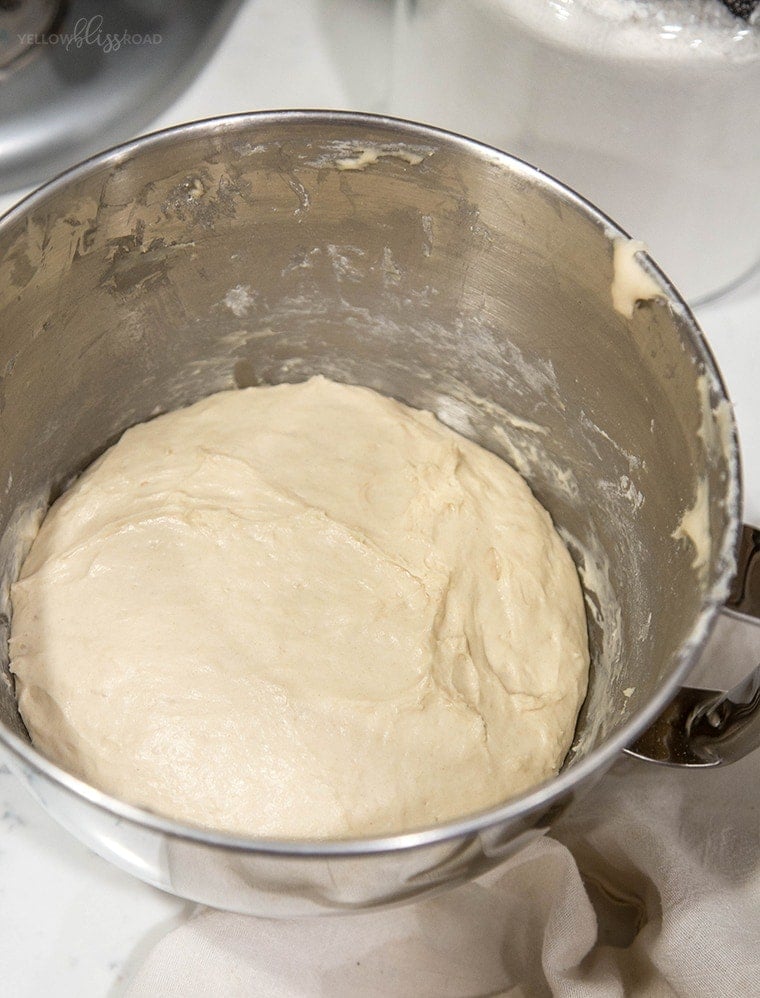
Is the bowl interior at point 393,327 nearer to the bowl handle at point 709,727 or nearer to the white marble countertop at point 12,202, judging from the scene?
the bowl handle at point 709,727

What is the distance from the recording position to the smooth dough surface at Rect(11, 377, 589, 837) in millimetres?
854

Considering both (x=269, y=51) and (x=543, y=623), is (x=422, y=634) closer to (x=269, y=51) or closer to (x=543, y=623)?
(x=543, y=623)

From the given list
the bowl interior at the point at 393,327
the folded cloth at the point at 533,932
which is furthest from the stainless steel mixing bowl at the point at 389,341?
the folded cloth at the point at 533,932

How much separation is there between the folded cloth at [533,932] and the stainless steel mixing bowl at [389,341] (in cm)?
11

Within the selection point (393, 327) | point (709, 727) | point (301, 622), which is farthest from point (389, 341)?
point (709, 727)

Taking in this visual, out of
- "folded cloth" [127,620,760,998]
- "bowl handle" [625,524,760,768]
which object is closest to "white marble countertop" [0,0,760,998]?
"folded cloth" [127,620,760,998]

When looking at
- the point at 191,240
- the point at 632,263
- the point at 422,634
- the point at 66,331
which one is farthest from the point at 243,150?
the point at 422,634

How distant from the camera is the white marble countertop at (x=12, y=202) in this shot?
2.85 ft

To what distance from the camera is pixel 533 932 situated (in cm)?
84

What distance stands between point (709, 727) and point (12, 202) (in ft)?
3.25

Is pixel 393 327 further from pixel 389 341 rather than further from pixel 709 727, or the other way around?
pixel 709 727

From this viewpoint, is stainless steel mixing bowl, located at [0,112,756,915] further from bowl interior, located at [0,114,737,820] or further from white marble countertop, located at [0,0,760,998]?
white marble countertop, located at [0,0,760,998]

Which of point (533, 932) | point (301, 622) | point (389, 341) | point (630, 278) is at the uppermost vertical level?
point (630, 278)

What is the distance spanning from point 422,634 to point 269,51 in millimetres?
869
